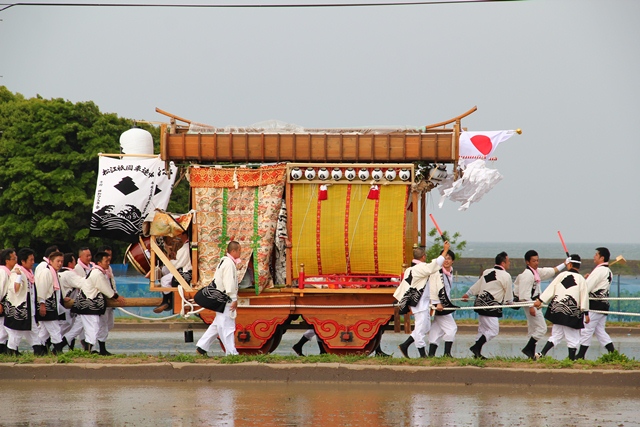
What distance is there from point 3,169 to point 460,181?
2819cm

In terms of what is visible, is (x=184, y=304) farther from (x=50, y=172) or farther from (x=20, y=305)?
(x=50, y=172)

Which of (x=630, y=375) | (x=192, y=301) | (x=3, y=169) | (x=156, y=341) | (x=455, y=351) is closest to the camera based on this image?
(x=630, y=375)

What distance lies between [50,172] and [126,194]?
24932mm

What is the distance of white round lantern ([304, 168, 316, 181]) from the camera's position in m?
13.9

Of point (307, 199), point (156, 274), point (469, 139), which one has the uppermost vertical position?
point (469, 139)

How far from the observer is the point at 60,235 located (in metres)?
38.6

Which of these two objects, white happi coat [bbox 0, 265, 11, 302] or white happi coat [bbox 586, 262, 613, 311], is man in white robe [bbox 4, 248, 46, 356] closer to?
white happi coat [bbox 0, 265, 11, 302]

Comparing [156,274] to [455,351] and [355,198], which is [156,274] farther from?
[455,351]

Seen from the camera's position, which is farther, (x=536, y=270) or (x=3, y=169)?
(x=3, y=169)

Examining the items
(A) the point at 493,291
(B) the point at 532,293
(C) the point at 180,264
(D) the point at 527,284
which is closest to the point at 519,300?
(D) the point at 527,284

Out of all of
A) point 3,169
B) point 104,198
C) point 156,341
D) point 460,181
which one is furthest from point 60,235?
point 460,181

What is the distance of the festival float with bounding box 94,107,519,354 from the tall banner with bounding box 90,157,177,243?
2.06ft

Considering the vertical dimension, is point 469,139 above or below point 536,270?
above

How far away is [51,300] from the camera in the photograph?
1361cm
